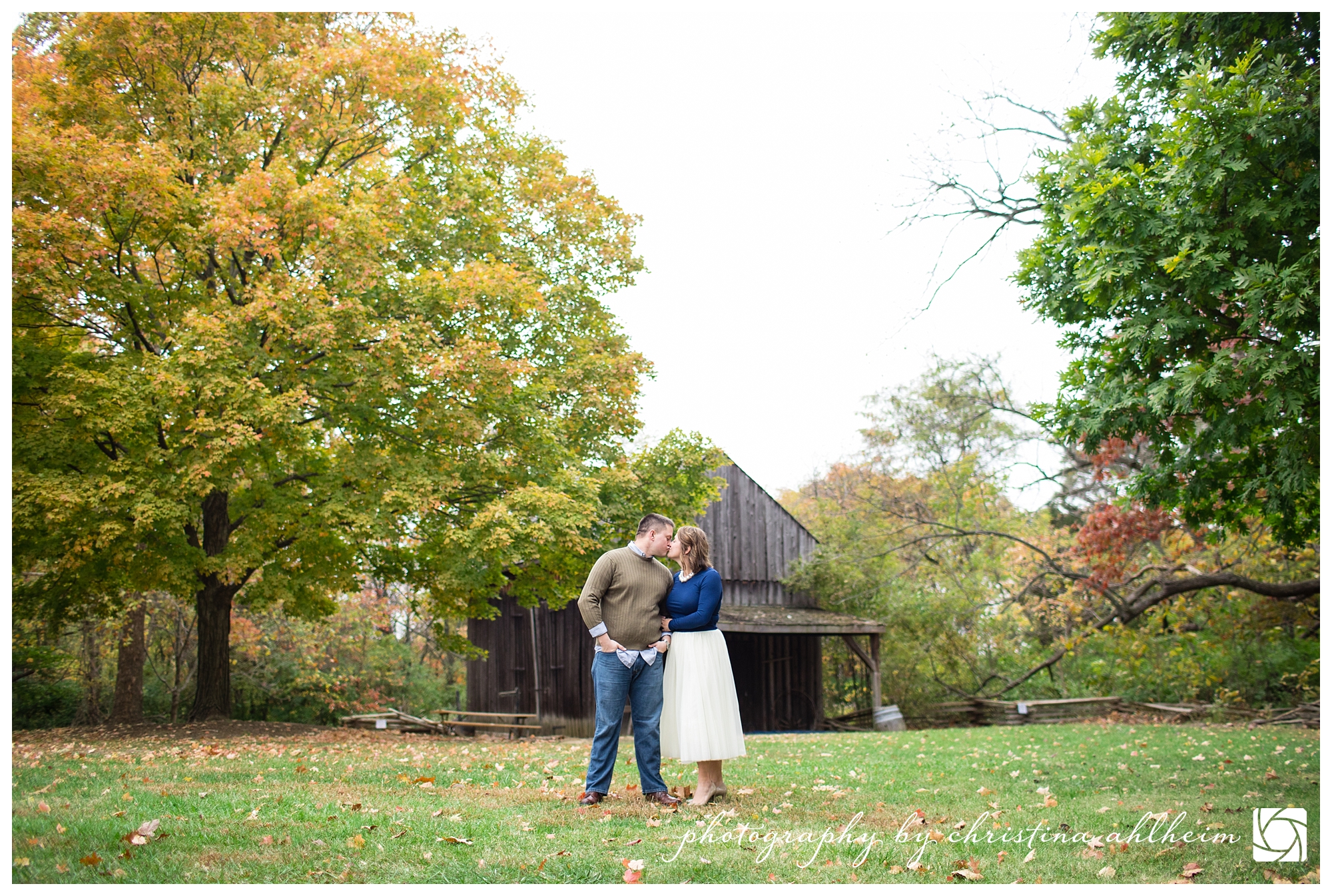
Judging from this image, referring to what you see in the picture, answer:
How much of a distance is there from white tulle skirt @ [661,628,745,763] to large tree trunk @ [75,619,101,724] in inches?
655

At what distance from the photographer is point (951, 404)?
23.6 m

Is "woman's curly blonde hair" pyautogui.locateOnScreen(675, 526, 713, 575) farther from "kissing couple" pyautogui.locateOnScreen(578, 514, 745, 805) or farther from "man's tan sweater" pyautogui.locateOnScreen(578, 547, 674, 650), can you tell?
"man's tan sweater" pyautogui.locateOnScreen(578, 547, 674, 650)

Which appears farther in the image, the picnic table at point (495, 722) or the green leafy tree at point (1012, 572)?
the picnic table at point (495, 722)

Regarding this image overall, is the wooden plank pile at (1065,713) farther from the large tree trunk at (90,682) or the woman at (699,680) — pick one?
the large tree trunk at (90,682)

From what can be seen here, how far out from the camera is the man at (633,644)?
6.29 metres

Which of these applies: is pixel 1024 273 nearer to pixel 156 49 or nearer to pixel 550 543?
pixel 550 543

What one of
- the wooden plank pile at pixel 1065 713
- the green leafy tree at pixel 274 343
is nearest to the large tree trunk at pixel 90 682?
the green leafy tree at pixel 274 343

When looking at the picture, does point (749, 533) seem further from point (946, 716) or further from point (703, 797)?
point (703, 797)

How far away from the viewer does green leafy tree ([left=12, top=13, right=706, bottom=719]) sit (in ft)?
38.9

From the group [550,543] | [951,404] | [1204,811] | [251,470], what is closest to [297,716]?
[251,470]

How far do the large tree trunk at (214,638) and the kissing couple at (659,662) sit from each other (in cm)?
1086

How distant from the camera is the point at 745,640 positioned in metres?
22.6

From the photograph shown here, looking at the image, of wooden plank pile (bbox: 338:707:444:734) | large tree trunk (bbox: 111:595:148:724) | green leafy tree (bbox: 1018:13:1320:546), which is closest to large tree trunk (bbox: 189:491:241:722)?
large tree trunk (bbox: 111:595:148:724)

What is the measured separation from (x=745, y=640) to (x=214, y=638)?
11845 millimetres
